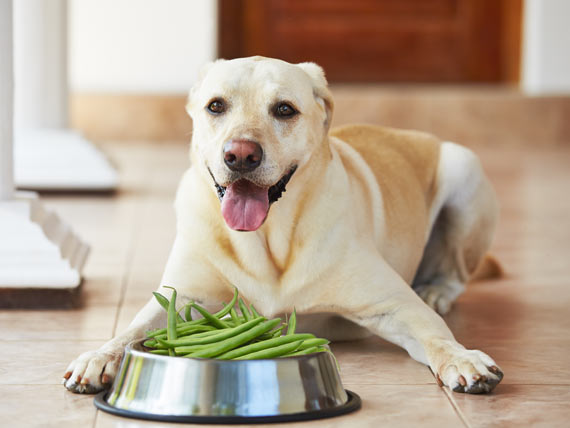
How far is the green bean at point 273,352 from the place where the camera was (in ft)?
6.53

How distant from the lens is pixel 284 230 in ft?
8.23

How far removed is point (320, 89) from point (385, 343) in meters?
0.68

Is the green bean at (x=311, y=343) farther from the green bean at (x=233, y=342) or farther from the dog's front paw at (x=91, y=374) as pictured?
the dog's front paw at (x=91, y=374)

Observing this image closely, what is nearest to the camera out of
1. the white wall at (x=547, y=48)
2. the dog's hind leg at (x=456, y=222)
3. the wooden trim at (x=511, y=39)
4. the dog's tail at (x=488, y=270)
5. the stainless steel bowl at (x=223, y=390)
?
the stainless steel bowl at (x=223, y=390)

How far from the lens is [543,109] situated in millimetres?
8281

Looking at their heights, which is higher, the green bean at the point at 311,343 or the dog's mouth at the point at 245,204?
the dog's mouth at the point at 245,204

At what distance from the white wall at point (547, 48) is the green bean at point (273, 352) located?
6.75m

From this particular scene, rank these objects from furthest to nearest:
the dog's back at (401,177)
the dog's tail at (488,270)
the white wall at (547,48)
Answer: the white wall at (547,48), the dog's tail at (488,270), the dog's back at (401,177)

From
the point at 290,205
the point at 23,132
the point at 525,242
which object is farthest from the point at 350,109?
the point at 290,205

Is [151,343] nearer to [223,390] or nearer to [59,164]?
[223,390]

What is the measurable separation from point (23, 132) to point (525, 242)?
111 inches

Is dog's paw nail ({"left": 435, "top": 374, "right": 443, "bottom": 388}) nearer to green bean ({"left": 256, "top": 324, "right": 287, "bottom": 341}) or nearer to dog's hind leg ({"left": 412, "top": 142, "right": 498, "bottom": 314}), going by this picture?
green bean ({"left": 256, "top": 324, "right": 287, "bottom": 341})

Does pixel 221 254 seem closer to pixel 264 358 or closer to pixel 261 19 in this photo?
pixel 264 358

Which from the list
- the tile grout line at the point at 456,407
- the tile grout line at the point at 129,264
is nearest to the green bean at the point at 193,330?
the tile grout line at the point at 456,407
